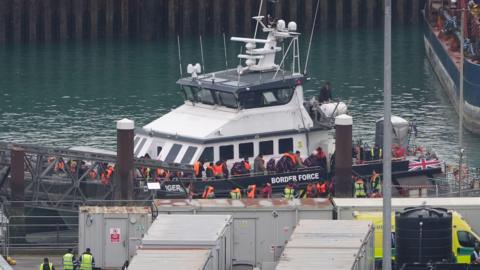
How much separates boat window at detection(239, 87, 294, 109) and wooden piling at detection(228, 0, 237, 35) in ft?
160

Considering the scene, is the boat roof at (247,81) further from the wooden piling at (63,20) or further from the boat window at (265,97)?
the wooden piling at (63,20)

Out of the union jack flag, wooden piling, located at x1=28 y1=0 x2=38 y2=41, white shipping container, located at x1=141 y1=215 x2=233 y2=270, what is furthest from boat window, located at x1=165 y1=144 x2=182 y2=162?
wooden piling, located at x1=28 y1=0 x2=38 y2=41

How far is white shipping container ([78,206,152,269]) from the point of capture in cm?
3931

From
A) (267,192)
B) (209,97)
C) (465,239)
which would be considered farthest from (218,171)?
(465,239)

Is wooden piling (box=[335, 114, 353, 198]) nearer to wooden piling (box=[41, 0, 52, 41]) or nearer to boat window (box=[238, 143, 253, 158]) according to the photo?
boat window (box=[238, 143, 253, 158])

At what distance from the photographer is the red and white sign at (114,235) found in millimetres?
39434

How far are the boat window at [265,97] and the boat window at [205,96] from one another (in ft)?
3.67

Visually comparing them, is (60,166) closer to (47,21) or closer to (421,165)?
(421,165)

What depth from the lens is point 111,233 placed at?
39.4m

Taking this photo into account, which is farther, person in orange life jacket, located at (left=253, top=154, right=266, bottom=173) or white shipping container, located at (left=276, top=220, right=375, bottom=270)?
person in orange life jacket, located at (left=253, top=154, right=266, bottom=173)

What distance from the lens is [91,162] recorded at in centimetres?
4541

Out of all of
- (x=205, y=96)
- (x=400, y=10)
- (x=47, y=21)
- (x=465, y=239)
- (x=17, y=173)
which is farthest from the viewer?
(x=400, y=10)

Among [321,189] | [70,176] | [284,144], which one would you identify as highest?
[284,144]

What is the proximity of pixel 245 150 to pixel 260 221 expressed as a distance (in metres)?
7.22
